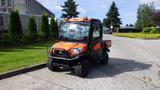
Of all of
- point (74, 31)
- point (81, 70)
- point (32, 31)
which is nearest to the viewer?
point (81, 70)

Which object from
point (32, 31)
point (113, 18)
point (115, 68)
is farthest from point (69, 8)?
point (115, 68)

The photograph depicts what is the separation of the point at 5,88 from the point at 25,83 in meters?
0.80

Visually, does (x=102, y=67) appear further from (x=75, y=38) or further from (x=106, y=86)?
(x=106, y=86)

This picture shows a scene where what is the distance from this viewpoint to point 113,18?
10012 cm

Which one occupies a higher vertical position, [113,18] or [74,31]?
[113,18]

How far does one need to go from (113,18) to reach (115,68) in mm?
87415

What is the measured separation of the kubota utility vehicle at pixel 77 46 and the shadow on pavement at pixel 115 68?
1.43 feet

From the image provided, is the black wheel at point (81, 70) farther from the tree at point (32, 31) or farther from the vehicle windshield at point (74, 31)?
the tree at point (32, 31)

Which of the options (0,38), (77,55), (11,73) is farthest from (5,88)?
(0,38)

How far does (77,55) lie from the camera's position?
11.5 m

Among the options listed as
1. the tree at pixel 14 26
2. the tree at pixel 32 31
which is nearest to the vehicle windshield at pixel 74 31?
the tree at pixel 14 26

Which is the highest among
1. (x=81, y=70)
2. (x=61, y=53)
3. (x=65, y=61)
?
(x=61, y=53)

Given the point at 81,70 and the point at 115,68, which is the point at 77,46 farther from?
the point at 115,68

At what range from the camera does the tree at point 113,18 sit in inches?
3959
